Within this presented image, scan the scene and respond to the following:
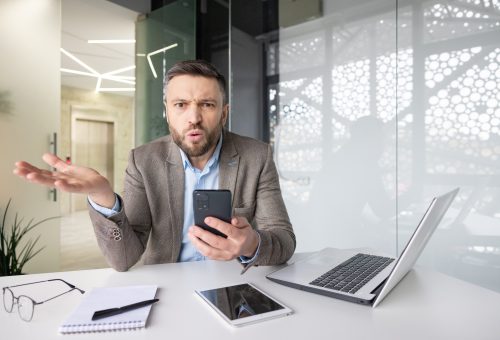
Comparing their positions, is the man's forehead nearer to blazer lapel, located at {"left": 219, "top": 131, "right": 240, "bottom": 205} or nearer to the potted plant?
blazer lapel, located at {"left": 219, "top": 131, "right": 240, "bottom": 205}

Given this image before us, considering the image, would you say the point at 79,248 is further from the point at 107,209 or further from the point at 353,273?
the point at 353,273

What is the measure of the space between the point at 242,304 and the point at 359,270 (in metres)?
0.45

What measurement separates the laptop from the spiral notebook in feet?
1.27

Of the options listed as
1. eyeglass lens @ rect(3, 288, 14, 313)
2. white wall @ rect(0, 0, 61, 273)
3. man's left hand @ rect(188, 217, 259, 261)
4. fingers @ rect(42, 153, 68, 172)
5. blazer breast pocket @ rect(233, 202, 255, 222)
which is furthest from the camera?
white wall @ rect(0, 0, 61, 273)

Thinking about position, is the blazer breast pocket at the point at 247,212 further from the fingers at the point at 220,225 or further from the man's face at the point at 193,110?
the fingers at the point at 220,225

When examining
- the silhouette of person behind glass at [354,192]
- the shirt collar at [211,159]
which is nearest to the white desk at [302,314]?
the shirt collar at [211,159]

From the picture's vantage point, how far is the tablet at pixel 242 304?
0.77 m

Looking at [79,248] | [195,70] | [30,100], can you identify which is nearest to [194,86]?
[195,70]

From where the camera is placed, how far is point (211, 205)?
95 centimetres

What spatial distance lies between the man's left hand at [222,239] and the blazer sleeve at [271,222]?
0.14 metres

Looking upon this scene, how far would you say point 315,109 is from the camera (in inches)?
125

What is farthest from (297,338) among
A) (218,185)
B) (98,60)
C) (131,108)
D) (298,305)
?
(131,108)

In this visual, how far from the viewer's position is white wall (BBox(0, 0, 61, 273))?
3.24 metres

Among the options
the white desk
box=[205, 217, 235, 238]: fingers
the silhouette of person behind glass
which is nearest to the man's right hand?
the white desk
